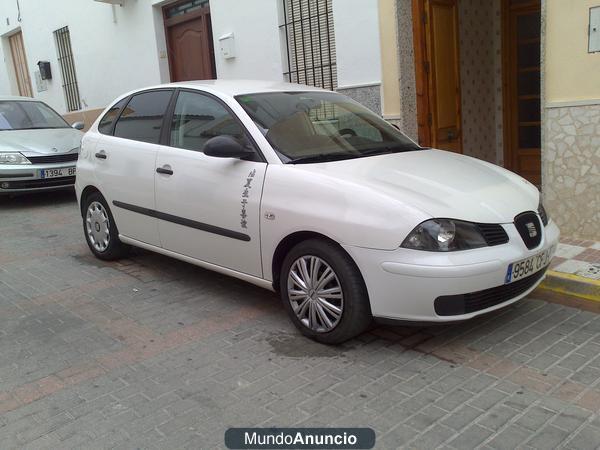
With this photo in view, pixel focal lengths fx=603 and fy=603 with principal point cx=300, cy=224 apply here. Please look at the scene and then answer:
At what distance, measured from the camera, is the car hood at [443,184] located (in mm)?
3416

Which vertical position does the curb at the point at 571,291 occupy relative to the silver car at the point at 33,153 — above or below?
below

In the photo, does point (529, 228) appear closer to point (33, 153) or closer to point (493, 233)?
point (493, 233)

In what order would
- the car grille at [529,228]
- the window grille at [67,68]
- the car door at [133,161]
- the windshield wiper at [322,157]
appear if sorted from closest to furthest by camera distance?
the car grille at [529,228] → the windshield wiper at [322,157] → the car door at [133,161] → the window grille at [67,68]

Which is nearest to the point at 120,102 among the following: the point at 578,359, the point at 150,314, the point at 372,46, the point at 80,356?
the point at 150,314

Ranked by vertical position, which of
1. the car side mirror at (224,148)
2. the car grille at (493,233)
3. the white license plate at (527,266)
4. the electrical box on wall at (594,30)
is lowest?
the white license plate at (527,266)

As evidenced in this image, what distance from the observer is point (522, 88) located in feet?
Result: 26.0

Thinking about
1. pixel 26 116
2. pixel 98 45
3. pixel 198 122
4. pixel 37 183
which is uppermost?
pixel 98 45

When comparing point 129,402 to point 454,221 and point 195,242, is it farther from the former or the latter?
point 454,221

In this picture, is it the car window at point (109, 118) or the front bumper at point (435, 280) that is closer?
the front bumper at point (435, 280)

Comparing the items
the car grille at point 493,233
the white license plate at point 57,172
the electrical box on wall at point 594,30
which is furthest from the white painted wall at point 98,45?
the car grille at point 493,233

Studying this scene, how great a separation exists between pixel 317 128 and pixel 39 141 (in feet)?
20.2

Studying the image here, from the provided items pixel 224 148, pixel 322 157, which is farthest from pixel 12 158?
pixel 322 157

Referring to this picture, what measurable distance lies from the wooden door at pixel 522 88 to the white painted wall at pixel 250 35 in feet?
10.1

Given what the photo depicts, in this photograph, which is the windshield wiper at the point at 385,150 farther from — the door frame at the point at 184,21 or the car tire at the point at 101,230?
the door frame at the point at 184,21
